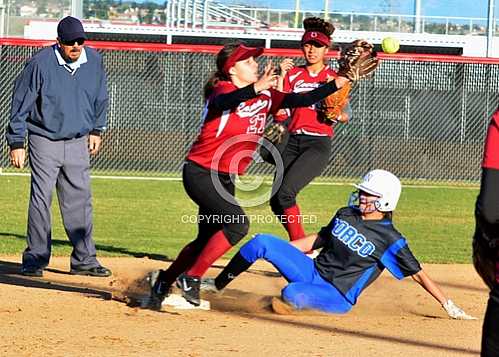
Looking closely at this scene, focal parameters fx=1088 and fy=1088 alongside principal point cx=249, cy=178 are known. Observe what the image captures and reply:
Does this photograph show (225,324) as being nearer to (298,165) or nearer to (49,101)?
(298,165)

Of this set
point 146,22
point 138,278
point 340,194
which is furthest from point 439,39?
point 138,278

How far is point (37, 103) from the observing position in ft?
26.7

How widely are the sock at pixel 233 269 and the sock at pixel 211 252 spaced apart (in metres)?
0.09

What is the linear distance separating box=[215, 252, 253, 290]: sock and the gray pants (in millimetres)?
1905

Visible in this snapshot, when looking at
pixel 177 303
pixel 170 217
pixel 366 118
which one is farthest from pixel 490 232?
pixel 366 118

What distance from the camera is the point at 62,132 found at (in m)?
8.15

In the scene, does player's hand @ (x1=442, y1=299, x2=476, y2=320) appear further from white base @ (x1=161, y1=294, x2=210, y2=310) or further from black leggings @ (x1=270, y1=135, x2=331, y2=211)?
black leggings @ (x1=270, y1=135, x2=331, y2=211)

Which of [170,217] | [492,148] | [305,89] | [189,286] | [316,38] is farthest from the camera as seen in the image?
[170,217]

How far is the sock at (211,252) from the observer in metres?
6.55

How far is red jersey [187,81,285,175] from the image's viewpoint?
6.53 meters

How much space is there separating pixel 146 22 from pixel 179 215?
691 inches

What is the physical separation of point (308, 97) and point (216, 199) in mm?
838

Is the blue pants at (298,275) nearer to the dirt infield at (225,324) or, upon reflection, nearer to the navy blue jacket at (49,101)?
the dirt infield at (225,324)

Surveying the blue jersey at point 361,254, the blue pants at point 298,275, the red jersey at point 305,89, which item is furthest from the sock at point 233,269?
→ the red jersey at point 305,89
